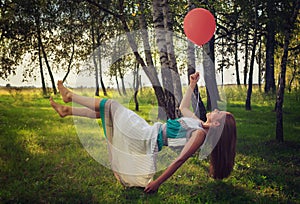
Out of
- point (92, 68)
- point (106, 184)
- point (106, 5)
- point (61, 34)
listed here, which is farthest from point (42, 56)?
point (106, 184)

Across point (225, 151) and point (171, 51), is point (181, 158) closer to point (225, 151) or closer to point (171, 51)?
point (225, 151)

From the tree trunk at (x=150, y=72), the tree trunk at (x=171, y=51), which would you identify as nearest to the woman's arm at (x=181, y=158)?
the tree trunk at (x=171, y=51)

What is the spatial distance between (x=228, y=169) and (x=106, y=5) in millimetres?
4772

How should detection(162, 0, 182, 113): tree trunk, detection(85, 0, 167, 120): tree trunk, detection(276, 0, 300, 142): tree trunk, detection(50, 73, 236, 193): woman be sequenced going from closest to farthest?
detection(50, 73, 236, 193): woman < detection(162, 0, 182, 113): tree trunk < detection(85, 0, 167, 120): tree trunk < detection(276, 0, 300, 142): tree trunk

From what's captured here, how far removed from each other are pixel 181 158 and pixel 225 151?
0.79 meters

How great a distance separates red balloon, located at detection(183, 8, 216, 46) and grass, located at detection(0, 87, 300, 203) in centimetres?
141

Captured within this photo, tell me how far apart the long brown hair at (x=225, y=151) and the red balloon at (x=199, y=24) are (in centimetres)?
146

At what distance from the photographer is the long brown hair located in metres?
4.31

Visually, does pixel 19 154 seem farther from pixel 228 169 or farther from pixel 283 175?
pixel 283 175

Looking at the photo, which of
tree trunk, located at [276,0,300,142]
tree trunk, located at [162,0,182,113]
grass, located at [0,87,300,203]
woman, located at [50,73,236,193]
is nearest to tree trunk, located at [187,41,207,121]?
tree trunk, located at [162,0,182,113]

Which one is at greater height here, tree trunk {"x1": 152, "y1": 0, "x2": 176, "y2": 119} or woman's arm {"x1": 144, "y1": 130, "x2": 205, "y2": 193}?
tree trunk {"x1": 152, "y1": 0, "x2": 176, "y2": 119}

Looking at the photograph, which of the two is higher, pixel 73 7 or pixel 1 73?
pixel 73 7

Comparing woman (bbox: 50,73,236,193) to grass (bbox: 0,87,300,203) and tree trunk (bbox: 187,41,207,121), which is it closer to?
grass (bbox: 0,87,300,203)

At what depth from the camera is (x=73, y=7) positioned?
938 centimetres
